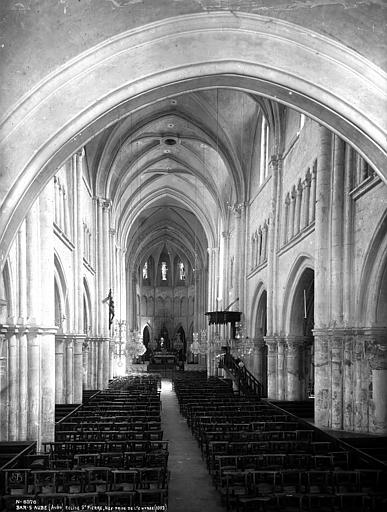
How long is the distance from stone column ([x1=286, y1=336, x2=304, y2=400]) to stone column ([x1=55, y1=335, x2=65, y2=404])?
10007 mm

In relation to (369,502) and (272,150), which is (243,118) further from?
(369,502)

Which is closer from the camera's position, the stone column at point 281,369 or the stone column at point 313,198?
the stone column at point 313,198

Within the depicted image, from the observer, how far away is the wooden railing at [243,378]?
31750 millimetres

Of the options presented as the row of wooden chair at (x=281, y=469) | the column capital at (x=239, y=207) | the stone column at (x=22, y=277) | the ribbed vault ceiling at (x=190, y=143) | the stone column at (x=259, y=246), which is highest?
the ribbed vault ceiling at (x=190, y=143)

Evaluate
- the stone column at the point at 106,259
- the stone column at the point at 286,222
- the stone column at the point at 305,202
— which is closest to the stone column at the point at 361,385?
the stone column at the point at 305,202

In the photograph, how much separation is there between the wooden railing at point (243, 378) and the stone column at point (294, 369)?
18.5 ft

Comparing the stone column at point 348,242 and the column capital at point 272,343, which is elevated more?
the stone column at point 348,242

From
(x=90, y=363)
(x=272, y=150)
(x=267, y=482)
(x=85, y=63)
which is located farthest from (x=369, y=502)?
(x=90, y=363)

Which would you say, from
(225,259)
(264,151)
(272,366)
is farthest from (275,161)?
(225,259)

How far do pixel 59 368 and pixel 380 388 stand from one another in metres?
13.3

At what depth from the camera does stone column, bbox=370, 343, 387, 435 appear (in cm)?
1672

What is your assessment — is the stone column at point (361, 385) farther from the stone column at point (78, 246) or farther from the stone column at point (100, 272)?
Result: the stone column at point (100, 272)

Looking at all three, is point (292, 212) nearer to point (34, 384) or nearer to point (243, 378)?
point (243, 378)

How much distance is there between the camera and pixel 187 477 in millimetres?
14383
